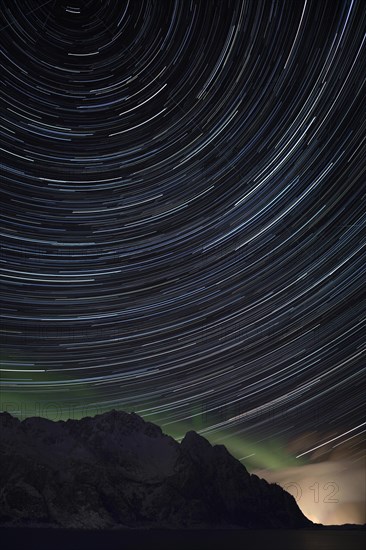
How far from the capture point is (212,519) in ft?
468

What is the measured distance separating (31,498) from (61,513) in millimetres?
8212

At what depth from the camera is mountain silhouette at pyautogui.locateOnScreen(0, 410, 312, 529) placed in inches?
5861

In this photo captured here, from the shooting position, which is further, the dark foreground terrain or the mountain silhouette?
the mountain silhouette

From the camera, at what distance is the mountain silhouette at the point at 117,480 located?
488 ft

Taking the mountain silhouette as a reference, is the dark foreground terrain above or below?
below

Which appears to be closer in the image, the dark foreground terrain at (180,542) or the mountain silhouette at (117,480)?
the dark foreground terrain at (180,542)

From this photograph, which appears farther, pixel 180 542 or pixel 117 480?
pixel 117 480

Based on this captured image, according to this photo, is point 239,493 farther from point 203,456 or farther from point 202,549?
point 202,549

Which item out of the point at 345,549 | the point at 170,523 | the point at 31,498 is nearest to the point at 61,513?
the point at 31,498

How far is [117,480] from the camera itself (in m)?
175

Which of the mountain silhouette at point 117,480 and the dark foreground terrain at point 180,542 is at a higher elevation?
the mountain silhouette at point 117,480

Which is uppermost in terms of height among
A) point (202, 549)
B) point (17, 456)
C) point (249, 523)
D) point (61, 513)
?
point (17, 456)

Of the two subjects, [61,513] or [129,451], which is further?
[129,451]

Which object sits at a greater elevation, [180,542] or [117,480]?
[117,480]
